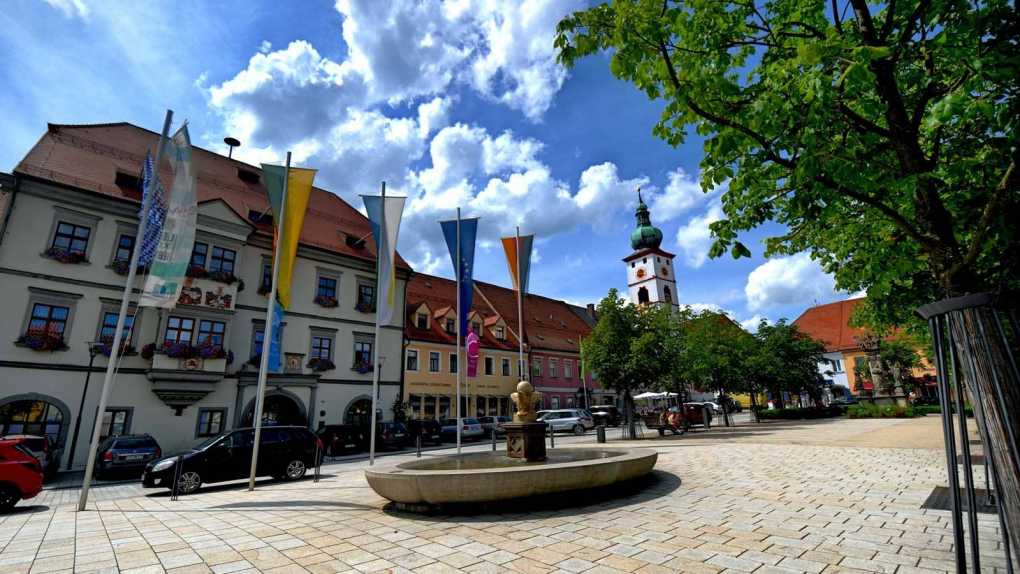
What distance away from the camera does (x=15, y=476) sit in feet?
32.3

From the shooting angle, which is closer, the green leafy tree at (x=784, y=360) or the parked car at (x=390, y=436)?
the parked car at (x=390, y=436)

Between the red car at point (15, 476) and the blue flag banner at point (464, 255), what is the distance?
40.5 feet

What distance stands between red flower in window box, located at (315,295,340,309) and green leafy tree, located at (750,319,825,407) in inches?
1121

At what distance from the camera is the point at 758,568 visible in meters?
4.60

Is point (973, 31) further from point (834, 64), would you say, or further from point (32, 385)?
point (32, 385)

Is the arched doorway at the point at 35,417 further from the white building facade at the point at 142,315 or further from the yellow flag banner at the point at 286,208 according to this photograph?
the yellow flag banner at the point at 286,208

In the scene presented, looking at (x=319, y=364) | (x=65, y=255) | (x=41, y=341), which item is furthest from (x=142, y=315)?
(x=319, y=364)

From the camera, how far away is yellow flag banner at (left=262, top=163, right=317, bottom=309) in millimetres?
13750

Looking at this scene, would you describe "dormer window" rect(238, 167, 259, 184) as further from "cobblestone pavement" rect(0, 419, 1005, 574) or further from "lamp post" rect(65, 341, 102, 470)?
"cobblestone pavement" rect(0, 419, 1005, 574)

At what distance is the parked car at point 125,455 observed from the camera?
629 inches

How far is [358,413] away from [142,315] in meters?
12.3

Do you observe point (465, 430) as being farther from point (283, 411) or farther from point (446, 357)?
point (283, 411)

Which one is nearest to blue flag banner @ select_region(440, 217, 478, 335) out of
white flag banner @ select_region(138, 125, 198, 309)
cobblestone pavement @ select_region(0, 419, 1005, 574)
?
white flag banner @ select_region(138, 125, 198, 309)

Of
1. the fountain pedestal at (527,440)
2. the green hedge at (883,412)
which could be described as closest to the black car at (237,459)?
the fountain pedestal at (527,440)
